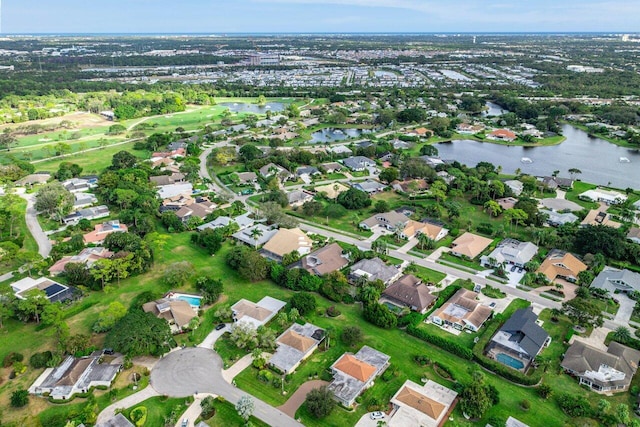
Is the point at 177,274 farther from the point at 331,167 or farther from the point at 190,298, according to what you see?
the point at 331,167

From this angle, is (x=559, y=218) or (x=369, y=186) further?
(x=369, y=186)

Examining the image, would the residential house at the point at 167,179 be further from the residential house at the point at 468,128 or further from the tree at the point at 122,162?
the residential house at the point at 468,128

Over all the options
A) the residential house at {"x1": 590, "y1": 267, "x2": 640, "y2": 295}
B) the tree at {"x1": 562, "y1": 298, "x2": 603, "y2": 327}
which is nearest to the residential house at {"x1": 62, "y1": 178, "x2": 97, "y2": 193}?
the tree at {"x1": 562, "y1": 298, "x2": 603, "y2": 327}

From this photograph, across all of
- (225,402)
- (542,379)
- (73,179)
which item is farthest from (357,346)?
(73,179)

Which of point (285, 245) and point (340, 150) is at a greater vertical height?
point (340, 150)

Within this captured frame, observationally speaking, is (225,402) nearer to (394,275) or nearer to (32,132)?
(394,275)

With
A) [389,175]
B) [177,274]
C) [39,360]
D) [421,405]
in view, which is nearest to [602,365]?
[421,405]
